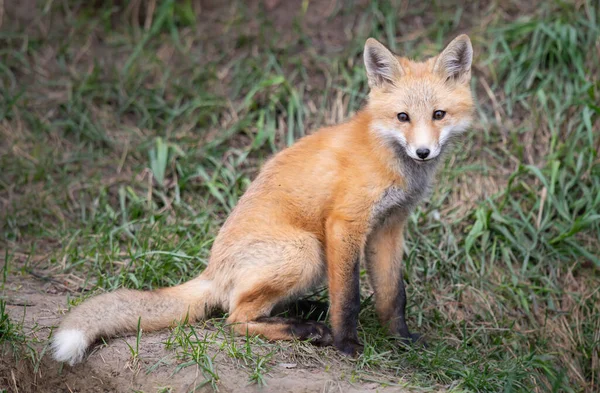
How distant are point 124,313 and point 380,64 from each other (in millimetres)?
2038

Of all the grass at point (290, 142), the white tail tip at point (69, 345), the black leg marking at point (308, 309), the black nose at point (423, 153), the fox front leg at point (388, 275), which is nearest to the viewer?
the white tail tip at point (69, 345)

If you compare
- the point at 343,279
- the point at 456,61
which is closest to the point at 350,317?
the point at 343,279

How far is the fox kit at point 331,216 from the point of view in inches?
147

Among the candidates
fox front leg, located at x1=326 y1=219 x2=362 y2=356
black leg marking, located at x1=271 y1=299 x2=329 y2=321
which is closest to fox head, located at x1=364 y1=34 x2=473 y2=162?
fox front leg, located at x1=326 y1=219 x2=362 y2=356

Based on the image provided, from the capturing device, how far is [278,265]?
3.75 meters

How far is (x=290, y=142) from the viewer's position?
19.4 ft

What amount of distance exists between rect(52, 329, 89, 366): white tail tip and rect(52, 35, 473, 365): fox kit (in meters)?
0.13

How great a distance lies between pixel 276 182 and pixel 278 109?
2233mm

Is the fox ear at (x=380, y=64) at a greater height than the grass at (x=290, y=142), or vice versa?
the fox ear at (x=380, y=64)

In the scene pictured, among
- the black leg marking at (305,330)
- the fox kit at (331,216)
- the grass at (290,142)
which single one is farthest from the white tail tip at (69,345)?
the black leg marking at (305,330)

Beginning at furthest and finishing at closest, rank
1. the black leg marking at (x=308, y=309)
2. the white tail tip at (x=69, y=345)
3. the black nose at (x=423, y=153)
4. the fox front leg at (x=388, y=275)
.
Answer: the black leg marking at (x=308, y=309) → the fox front leg at (x=388, y=275) → the black nose at (x=423, y=153) → the white tail tip at (x=69, y=345)

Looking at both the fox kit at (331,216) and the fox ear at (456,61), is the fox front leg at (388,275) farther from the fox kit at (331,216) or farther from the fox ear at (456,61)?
the fox ear at (456,61)

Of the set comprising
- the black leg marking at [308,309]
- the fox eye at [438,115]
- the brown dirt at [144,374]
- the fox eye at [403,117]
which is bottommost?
the black leg marking at [308,309]

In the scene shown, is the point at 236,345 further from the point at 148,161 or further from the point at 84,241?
the point at 148,161
